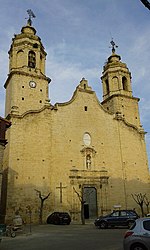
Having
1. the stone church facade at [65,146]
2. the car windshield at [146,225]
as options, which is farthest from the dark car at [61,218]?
the car windshield at [146,225]

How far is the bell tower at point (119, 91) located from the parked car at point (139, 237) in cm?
2350

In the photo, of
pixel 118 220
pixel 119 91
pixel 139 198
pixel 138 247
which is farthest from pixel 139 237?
pixel 119 91

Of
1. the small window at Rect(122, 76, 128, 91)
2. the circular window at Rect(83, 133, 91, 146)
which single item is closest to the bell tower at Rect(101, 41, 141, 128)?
the small window at Rect(122, 76, 128, 91)

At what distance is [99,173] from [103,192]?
75.7 inches

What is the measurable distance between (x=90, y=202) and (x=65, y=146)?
20.0 ft

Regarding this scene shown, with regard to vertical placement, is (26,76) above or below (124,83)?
below

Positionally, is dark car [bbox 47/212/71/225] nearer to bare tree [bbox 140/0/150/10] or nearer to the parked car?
the parked car

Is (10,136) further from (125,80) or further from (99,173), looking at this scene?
(125,80)

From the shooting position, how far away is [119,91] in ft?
107

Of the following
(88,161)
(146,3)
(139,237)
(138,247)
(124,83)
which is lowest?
(138,247)

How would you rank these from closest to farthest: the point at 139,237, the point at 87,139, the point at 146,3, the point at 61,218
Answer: the point at 146,3
the point at 139,237
the point at 61,218
the point at 87,139

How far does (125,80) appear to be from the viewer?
112 feet

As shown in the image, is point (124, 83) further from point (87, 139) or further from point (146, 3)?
point (146, 3)

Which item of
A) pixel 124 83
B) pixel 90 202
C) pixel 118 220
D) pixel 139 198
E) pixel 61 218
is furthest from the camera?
pixel 124 83
